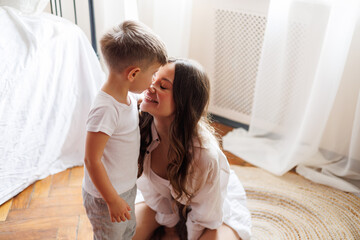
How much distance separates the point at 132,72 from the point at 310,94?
1003 mm

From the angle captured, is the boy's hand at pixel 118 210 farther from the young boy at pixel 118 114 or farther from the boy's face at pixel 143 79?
the boy's face at pixel 143 79

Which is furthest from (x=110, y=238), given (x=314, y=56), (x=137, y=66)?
(x=314, y=56)

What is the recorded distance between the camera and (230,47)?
6.19ft

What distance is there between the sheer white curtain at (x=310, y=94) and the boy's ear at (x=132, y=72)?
909 mm

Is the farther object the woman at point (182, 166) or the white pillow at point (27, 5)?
the white pillow at point (27, 5)

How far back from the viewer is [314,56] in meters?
1.59

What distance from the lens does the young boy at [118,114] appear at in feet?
2.90

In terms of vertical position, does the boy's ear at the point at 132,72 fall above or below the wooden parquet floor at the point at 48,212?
above

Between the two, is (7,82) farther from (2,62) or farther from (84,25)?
(84,25)

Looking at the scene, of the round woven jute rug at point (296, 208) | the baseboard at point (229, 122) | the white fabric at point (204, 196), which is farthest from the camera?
the baseboard at point (229, 122)

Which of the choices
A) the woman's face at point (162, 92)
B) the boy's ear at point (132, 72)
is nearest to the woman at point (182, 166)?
the woman's face at point (162, 92)

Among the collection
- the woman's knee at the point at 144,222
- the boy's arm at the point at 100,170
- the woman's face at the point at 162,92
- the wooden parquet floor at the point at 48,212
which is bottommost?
the wooden parquet floor at the point at 48,212

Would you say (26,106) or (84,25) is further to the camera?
(84,25)

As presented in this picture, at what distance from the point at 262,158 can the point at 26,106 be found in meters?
1.14
